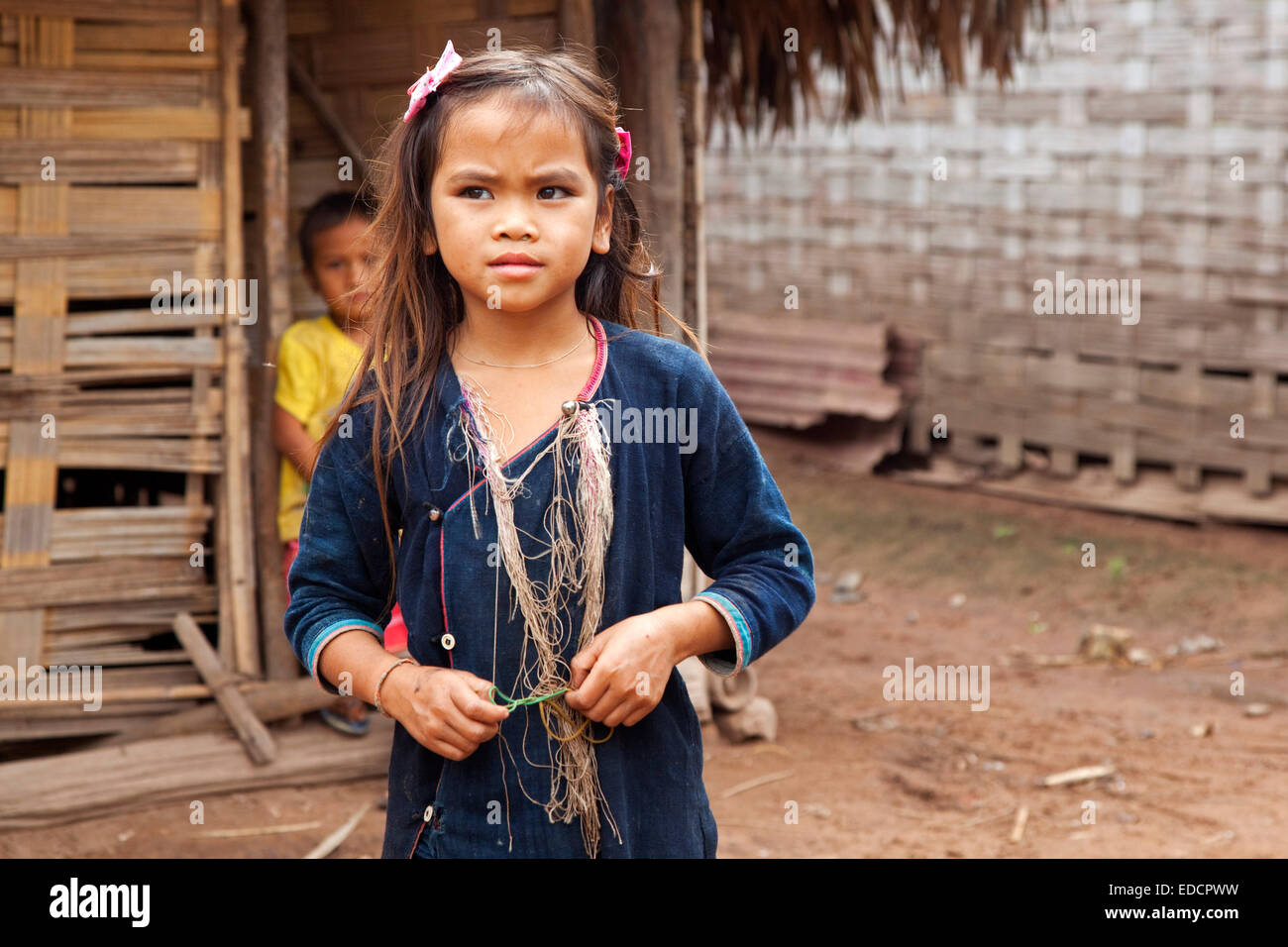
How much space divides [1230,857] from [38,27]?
407cm

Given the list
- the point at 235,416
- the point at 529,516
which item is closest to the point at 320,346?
the point at 235,416

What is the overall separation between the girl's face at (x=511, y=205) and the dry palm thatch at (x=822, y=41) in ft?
13.8

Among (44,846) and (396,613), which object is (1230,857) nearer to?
(396,613)

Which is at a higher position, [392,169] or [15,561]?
[392,169]

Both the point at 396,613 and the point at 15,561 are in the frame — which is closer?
the point at 396,613

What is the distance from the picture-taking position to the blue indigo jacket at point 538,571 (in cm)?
152

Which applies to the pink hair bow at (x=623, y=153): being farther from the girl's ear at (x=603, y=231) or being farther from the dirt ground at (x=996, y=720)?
the dirt ground at (x=996, y=720)

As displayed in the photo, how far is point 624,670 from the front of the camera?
4.71 feet

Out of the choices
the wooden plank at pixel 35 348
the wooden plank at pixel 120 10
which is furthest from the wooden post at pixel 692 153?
the wooden plank at pixel 35 348

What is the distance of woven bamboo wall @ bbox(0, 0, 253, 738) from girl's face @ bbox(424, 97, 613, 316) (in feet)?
9.24

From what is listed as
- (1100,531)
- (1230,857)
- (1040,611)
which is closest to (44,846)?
(1230,857)

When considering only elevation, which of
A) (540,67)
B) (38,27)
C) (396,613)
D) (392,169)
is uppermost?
(38,27)

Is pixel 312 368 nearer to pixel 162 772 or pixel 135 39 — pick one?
pixel 135 39

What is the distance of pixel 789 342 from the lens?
30.3ft
